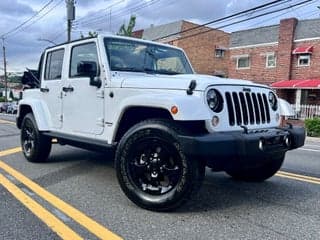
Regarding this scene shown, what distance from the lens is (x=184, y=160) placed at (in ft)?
13.1

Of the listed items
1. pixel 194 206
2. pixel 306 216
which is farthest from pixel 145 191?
pixel 306 216

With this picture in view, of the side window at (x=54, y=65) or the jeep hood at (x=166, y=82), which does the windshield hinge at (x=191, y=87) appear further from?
the side window at (x=54, y=65)

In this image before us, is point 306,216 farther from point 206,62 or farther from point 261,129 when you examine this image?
point 206,62

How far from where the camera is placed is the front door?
5.17m

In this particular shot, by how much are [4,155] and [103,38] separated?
388 cm

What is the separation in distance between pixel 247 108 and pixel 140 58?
180 centimetres

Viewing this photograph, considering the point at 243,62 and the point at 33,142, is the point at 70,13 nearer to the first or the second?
the point at 243,62

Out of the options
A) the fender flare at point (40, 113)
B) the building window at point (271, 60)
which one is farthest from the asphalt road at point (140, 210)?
the building window at point (271, 60)

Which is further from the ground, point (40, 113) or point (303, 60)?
point (303, 60)

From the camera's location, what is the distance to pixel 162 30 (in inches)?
1638

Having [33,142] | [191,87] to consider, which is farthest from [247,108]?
[33,142]

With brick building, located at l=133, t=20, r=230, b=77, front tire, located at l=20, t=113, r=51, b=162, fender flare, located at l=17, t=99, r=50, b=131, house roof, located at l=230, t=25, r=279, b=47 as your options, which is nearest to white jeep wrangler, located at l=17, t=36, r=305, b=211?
fender flare, located at l=17, t=99, r=50, b=131

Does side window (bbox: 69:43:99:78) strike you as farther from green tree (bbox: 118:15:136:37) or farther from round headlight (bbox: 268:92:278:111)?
green tree (bbox: 118:15:136:37)

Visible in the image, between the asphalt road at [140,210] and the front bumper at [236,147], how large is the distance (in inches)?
22.1
